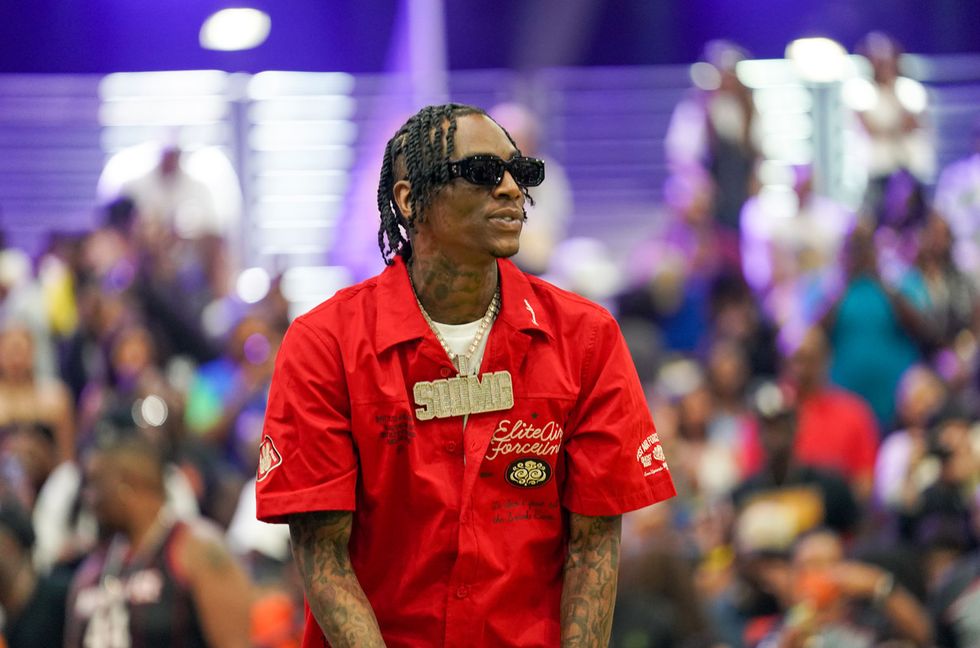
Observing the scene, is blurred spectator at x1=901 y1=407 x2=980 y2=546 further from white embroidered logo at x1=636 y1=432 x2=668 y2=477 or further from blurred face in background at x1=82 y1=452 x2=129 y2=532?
white embroidered logo at x1=636 y1=432 x2=668 y2=477

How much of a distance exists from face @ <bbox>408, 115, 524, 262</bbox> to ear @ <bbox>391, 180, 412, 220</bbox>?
1.6 inches

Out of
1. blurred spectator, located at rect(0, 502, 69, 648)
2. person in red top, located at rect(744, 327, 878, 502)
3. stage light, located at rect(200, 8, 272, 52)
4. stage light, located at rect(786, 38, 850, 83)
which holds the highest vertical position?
stage light, located at rect(200, 8, 272, 52)

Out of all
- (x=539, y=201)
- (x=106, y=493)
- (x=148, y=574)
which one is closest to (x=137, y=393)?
(x=106, y=493)

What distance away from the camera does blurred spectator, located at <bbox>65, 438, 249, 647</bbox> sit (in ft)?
16.5

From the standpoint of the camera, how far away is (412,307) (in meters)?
2.70

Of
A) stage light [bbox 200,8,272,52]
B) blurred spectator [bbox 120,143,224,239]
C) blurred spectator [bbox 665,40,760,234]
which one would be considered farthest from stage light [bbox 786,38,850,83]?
blurred spectator [bbox 120,143,224,239]

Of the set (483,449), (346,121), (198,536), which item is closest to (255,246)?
(346,121)

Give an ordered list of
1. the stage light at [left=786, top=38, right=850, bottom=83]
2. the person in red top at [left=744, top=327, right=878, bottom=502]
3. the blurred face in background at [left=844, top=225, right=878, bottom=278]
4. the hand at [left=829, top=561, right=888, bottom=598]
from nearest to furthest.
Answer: the hand at [left=829, top=561, right=888, bottom=598], the person in red top at [left=744, top=327, right=878, bottom=502], the blurred face in background at [left=844, top=225, right=878, bottom=278], the stage light at [left=786, top=38, right=850, bottom=83]

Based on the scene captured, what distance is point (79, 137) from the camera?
8.48 meters

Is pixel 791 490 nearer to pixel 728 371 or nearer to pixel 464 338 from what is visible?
pixel 728 371

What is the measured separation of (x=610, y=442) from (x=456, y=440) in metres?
0.27

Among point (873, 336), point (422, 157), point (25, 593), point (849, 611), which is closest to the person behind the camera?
point (422, 157)

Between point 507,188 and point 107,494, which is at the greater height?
point 507,188

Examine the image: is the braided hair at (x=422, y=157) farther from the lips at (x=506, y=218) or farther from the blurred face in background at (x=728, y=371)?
the blurred face in background at (x=728, y=371)
